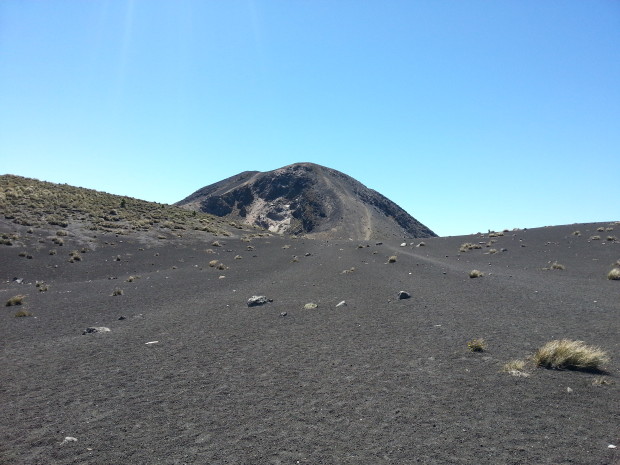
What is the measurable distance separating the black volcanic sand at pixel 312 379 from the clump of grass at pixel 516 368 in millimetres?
166

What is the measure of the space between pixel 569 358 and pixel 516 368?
3.05 ft

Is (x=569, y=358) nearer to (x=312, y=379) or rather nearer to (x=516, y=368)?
(x=516, y=368)

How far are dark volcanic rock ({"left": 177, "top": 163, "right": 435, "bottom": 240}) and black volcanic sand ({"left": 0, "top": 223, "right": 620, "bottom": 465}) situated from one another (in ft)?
294

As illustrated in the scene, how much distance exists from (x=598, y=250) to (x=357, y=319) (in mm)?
22433

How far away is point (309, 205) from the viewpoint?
12600 cm

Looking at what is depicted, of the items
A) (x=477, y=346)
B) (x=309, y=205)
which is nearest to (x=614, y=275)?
(x=477, y=346)

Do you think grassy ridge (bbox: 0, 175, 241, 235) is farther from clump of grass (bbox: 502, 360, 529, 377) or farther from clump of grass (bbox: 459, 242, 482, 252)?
clump of grass (bbox: 502, 360, 529, 377)

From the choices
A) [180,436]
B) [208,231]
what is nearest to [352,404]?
[180,436]

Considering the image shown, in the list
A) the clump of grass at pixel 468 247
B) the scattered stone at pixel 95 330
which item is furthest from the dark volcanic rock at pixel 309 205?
the scattered stone at pixel 95 330

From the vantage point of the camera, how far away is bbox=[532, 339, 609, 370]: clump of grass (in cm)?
688

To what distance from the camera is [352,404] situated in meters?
5.96

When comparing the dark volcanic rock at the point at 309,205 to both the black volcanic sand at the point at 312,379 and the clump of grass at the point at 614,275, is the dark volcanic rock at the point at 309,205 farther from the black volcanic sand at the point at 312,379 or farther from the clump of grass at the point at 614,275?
the black volcanic sand at the point at 312,379

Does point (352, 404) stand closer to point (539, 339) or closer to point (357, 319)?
point (539, 339)

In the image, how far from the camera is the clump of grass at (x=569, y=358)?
22.6 feet
